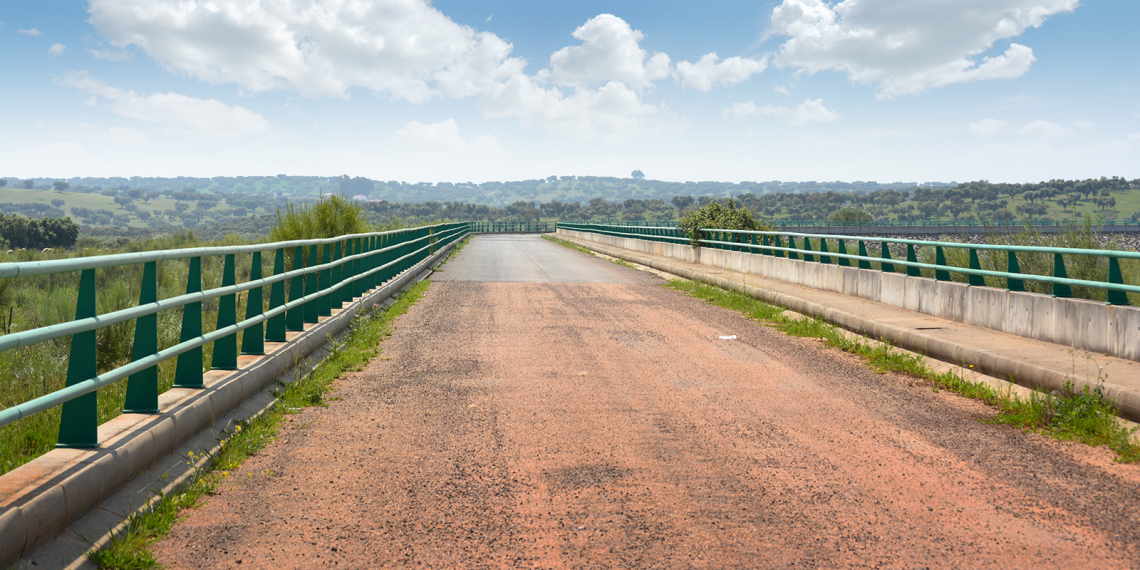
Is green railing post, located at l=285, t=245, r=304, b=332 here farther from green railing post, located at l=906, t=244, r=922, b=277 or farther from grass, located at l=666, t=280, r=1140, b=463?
green railing post, located at l=906, t=244, r=922, b=277

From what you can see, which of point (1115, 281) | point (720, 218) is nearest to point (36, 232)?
point (720, 218)

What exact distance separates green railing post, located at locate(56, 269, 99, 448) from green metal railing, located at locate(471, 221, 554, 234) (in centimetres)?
8973

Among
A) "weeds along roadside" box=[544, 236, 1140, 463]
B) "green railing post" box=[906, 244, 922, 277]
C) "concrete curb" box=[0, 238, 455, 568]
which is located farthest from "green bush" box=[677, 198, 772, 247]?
"concrete curb" box=[0, 238, 455, 568]

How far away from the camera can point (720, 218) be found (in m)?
33.9

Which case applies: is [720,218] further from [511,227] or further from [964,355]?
[511,227]

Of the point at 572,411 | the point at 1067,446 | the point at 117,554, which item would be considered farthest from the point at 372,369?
the point at 1067,446

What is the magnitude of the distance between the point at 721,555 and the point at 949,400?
4794 mm

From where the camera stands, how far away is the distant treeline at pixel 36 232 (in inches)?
1967

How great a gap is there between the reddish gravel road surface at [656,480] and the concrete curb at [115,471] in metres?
0.39

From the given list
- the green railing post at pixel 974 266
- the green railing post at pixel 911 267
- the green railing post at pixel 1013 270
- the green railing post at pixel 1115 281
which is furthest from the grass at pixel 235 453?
the green railing post at pixel 911 267

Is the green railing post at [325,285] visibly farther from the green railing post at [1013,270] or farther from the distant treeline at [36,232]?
→ the distant treeline at [36,232]

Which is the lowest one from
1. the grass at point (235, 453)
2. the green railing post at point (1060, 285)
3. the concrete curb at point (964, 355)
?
the grass at point (235, 453)

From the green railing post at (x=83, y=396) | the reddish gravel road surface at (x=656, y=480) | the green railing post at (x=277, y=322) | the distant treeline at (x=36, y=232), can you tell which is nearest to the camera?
the reddish gravel road surface at (x=656, y=480)

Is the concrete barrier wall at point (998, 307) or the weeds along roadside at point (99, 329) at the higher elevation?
the concrete barrier wall at point (998, 307)
